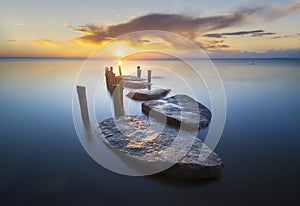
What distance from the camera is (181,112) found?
309 inches

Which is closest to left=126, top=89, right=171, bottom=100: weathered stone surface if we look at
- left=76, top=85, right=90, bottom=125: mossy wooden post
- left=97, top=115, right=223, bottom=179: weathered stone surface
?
left=76, top=85, right=90, bottom=125: mossy wooden post

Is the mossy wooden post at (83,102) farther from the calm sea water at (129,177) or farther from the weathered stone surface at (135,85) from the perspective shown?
the weathered stone surface at (135,85)

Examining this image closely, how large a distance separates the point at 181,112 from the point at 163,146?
2.95 meters

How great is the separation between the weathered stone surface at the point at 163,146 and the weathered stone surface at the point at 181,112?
48 centimetres

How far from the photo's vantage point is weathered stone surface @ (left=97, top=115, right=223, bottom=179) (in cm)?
438

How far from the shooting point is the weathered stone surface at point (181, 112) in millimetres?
6864

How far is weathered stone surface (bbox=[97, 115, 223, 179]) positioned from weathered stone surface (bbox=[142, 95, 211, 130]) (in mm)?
484

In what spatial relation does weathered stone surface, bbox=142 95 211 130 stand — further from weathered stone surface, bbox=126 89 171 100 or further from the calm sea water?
weathered stone surface, bbox=126 89 171 100

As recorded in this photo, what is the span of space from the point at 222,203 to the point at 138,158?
85.5 inches

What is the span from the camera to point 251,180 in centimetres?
443

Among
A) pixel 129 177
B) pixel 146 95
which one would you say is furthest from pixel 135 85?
pixel 129 177

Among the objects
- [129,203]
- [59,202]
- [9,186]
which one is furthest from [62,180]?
[129,203]

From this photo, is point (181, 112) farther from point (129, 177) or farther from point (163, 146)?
point (129, 177)

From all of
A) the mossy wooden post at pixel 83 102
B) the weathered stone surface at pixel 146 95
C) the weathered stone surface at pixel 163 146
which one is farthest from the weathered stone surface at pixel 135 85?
the weathered stone surface at pixel 163 146
